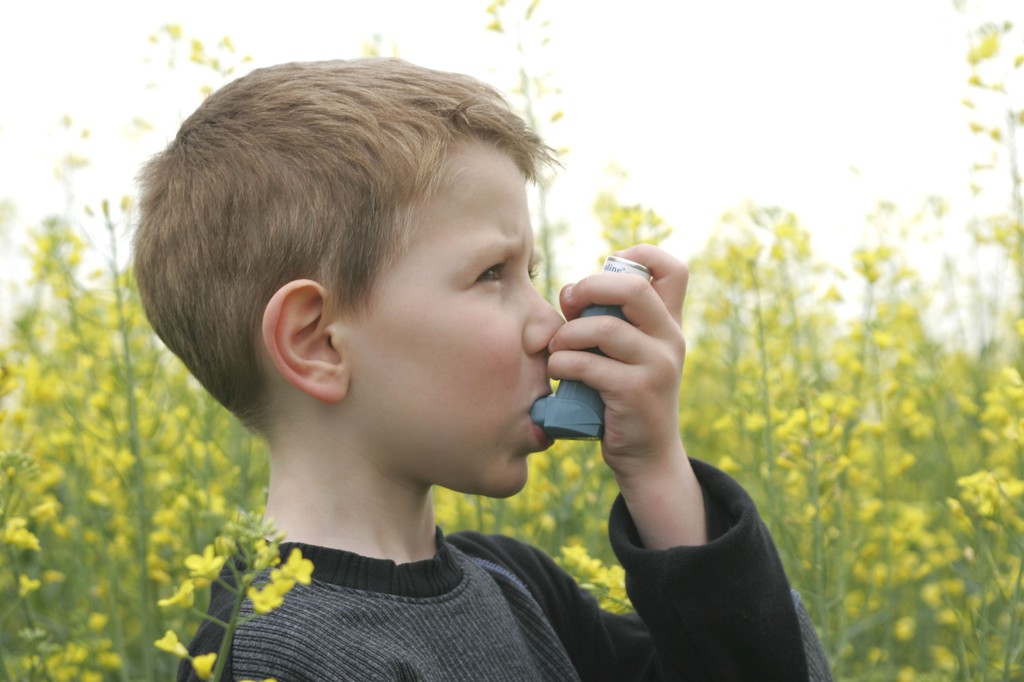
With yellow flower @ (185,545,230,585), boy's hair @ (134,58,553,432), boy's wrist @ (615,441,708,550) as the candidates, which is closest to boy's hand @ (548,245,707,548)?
boy's wrist @ (615,441,708,550)

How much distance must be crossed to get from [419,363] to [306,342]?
16 cm

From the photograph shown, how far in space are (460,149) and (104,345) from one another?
7.27 ft

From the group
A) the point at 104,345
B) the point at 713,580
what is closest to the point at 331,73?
the point at 713,580

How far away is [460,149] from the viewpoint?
159 centimetres

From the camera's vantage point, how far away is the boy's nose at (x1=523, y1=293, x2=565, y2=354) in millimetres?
1530

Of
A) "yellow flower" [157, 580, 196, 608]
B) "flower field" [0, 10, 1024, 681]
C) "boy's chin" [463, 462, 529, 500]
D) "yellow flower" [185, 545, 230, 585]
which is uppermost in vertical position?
"yellow flower" [185, 545, 230, 585]

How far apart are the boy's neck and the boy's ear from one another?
11 centimetres

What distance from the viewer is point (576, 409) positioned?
1.50 metres

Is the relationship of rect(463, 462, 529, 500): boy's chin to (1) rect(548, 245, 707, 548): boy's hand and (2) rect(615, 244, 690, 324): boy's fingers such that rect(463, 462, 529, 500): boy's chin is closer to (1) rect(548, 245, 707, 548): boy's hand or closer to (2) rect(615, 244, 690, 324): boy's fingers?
(1) rect(548, 245, 707, 548): boy's hand

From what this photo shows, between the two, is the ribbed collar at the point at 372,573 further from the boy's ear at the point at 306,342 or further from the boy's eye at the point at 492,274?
the boy's eye at the point at 492,274

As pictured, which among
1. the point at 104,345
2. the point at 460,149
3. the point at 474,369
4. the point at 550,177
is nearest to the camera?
the point at 474,369

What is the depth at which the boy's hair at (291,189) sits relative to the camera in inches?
60.6

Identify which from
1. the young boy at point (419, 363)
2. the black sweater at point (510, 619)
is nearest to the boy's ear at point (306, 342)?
the young boy at point (419, 363)

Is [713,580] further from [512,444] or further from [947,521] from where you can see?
[947,521]
